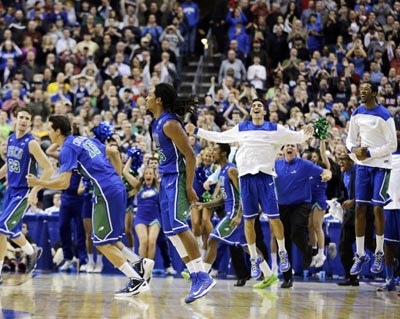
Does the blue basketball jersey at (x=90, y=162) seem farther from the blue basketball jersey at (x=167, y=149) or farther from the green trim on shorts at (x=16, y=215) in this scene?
the green trim on shorts at (x=16, y=215)

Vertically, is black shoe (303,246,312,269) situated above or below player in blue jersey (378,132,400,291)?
below

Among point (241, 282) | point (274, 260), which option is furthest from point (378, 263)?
point (274, 260)

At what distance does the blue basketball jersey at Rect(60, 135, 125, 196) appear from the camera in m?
9.98

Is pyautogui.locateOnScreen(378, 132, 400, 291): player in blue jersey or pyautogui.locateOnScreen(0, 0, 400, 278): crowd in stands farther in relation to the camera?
pyautogui.locateOnScreen(0, 0, 400, 278): crowd in stands

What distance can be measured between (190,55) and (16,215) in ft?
41.7

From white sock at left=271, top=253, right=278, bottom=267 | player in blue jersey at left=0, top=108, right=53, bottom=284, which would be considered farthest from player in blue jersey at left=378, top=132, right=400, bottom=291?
player in blue jersey at left=0, top=108, right=53, bottom=284

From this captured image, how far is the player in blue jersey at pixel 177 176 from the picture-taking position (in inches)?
370

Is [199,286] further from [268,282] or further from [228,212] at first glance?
[228,212]

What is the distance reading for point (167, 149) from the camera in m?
9.57

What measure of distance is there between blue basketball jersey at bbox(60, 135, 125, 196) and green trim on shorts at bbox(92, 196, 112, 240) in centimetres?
13

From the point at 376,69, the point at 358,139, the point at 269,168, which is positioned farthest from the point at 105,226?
the point at 376,69

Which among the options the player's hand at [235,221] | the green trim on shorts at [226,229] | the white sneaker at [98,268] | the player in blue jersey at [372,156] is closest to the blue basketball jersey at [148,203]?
the white sneaker at [98,268]

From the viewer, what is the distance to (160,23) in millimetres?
23188

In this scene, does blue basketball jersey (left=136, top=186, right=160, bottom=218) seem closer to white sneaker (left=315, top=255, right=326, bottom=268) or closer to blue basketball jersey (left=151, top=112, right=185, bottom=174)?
white sneaker (left=315, top=255, right=326, bottom=268)
